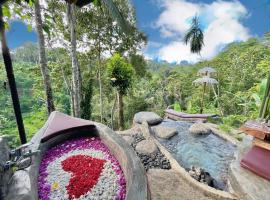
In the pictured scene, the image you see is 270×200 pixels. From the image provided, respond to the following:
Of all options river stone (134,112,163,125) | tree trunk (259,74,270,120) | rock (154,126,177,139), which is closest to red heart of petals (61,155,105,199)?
tree trunk (259,74,270,120)

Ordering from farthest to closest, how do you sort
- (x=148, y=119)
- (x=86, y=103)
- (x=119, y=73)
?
(x=86, y=103) < (x=119, y=73) < (x=148, y=119)

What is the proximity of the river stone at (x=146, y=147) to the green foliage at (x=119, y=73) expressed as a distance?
4425 mm

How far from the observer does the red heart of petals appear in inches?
68.5

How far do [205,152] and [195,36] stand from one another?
27.8 ft

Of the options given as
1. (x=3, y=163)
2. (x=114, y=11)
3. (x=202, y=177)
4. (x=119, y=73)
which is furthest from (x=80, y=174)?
(x=119, y=73)

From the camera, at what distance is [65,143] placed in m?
2.63

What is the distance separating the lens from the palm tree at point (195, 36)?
12297 mm

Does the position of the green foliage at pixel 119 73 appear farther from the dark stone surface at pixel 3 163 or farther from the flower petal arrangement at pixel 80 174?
the dark stone surface at pixel 3 163

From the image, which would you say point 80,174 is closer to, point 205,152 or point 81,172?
point 81,172

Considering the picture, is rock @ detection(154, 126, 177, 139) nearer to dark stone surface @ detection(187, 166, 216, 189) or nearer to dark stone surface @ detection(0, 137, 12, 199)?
dark stone surface @ detection(187, 166, 216, 189)

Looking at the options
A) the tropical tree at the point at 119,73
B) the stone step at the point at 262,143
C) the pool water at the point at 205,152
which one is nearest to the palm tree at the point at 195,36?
the tropical tree at the point at 119,73

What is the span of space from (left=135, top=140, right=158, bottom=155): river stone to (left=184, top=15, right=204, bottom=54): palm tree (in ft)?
28.1

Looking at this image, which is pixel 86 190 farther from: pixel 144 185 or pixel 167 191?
pixel 167 191

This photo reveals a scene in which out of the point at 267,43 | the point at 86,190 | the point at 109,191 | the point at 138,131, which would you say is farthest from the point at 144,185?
the point at 138,131
